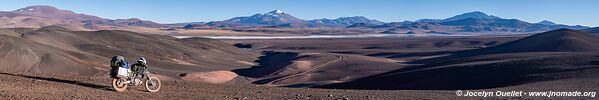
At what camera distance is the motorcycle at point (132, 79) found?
1406 cm

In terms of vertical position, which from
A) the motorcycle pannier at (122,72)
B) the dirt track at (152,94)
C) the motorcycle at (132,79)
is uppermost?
the motorcycle pannier at (122,72)

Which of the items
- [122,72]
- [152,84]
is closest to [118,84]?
[122,72]

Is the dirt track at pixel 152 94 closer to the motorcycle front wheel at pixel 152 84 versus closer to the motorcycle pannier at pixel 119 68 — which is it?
the motorcycle front wheel at pixel 152 84

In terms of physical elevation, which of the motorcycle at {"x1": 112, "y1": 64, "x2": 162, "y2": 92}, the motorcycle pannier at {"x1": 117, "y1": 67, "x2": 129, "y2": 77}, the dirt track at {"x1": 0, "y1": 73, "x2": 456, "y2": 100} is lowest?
the dirt track at {"x1": 0, "y1": 73, "x2": 456, "y2": 100}

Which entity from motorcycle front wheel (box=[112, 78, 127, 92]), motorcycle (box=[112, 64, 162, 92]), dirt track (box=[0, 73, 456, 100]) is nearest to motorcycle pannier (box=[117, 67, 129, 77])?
motorcycle (box=[112, 64, 162, 92])

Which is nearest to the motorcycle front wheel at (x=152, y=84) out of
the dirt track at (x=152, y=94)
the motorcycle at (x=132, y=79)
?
the motorcycle at (x=132, y=79)

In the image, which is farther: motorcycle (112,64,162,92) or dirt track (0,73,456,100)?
motorcycle (112,64,162,92)

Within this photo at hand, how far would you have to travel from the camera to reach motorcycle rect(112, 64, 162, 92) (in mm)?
14062

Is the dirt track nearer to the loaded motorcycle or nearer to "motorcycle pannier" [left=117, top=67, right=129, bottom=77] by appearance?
the loaded motorcycle

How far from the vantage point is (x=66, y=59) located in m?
40.9

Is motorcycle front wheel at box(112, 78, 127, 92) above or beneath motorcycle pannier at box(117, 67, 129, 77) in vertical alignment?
beneath

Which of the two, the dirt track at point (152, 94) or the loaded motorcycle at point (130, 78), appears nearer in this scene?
the dirt track at point (152, 94)

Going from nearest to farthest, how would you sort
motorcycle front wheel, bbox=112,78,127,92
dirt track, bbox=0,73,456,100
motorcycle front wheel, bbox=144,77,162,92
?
dirt track, bbox=0,73,456,100 < motorcycle front wheel, bbox=112,78,127,92 < motorcycle front wheel, bbox=144,77,162,92

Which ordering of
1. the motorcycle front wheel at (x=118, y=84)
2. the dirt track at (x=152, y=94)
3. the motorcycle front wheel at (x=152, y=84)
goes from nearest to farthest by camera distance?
the dirt track at (x=152, y=94)
the motorcycle front wheel at (x=118, y=84)
the motorcycle front wheel at (x=152, y=84)
